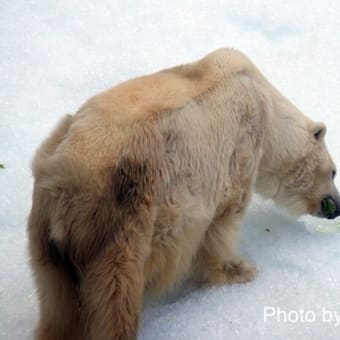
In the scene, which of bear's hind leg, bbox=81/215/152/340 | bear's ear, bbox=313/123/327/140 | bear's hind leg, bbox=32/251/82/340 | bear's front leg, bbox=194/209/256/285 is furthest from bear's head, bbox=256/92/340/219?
bear's hind leg, bbox=32/251/82/340

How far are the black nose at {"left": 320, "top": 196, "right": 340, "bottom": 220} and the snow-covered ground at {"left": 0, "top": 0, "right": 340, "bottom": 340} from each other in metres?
0.11

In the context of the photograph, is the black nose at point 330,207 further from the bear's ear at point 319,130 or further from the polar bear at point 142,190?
the polar bear at point 142,190

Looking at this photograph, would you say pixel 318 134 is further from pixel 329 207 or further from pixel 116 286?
pixel 116 286

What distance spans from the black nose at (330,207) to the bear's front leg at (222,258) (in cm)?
47

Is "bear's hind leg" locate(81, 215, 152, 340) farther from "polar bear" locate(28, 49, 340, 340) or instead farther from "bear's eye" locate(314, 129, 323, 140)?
"bear's eye" locate(314, 129, 323, 140)

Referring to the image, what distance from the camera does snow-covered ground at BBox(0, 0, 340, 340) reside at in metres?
2.38

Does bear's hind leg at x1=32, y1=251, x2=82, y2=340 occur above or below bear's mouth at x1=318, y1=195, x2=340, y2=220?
above

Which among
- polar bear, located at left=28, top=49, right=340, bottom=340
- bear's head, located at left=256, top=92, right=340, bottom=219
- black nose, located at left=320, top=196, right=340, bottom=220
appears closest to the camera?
polar bear, located at left=28, top=49, right=340, bottom=340

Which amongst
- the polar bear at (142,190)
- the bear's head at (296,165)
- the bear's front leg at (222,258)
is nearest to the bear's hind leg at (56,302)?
the polar bear at (142,190)

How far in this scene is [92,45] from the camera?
155 inches

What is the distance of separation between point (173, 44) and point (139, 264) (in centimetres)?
239

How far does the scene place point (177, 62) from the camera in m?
3.87

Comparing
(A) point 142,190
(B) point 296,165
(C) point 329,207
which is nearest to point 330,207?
(C) point 329,207

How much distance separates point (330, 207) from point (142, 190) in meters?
1.22
